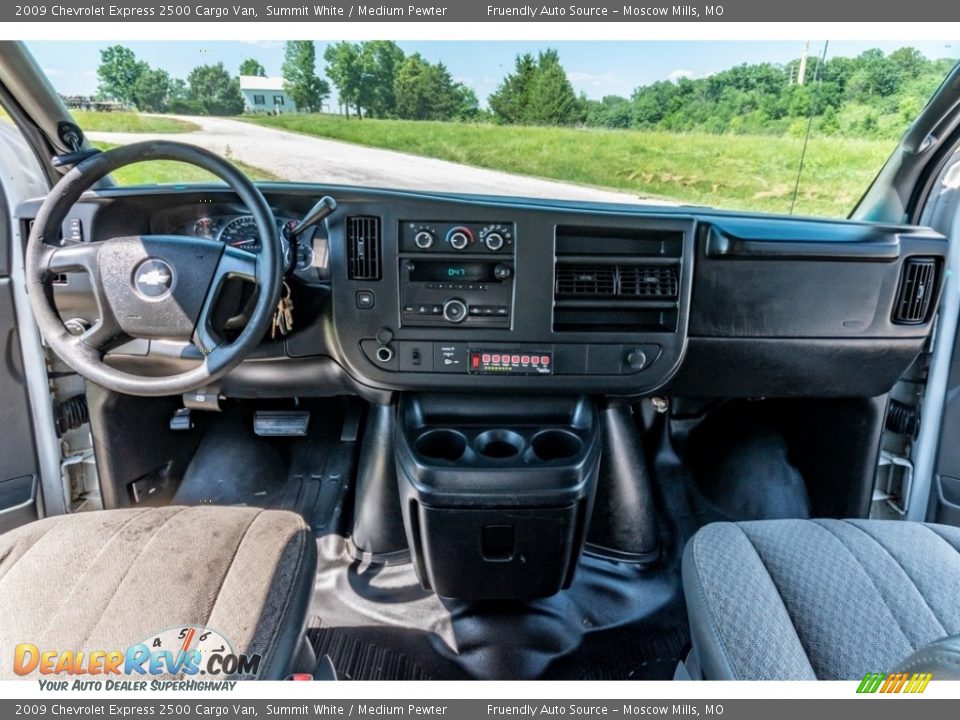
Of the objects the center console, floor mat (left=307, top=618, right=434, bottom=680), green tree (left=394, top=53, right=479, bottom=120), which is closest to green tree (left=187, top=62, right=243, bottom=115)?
green tree (left=394, top=53, right=479, bottom=120)

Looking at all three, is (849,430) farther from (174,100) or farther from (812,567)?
(174,100)

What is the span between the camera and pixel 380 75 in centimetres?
178

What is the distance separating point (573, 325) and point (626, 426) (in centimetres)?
55

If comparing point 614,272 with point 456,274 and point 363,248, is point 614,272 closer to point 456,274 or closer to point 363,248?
point 456,274

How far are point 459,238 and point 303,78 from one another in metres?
0.62

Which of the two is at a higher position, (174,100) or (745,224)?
(174,100)

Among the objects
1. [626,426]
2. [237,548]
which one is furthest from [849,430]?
[237,548]

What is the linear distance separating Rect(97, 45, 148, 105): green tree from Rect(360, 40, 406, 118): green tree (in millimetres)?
591

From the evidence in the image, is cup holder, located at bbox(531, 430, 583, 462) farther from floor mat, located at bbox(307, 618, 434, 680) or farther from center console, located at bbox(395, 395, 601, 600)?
floor mat, located at bbox(307, 618, 434, 680)

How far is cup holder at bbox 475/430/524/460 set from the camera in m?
1.89

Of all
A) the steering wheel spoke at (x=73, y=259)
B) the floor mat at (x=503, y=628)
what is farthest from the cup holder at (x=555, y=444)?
the steering wheel spoke at (x=73, y=259)

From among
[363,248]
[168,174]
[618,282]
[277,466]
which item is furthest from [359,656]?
[168,174]

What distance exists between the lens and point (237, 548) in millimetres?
1451

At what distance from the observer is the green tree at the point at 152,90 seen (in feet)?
6.02
